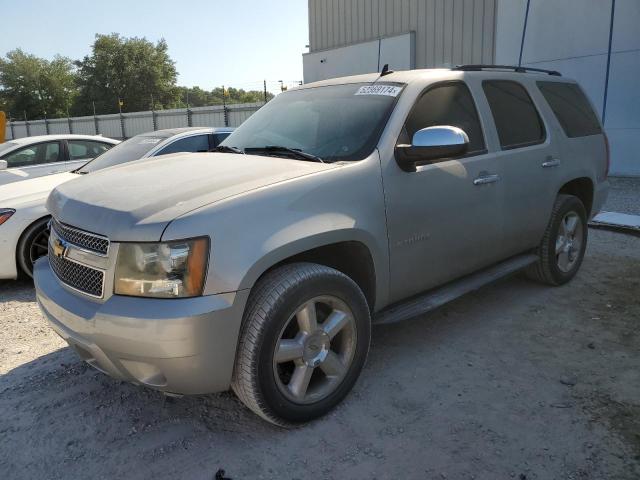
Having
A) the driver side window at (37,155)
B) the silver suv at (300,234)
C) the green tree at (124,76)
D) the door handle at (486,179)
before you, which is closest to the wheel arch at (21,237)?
the silver suv at (300,234)

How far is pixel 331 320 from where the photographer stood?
286 centimetres

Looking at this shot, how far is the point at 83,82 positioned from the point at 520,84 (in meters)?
76.7

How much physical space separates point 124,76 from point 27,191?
69.9 m

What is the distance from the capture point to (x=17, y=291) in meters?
5.30

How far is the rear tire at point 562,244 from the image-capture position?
4.55 metres

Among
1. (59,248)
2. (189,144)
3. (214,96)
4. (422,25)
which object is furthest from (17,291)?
(214,96)

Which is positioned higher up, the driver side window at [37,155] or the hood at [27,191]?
the driver side window at [37,155]

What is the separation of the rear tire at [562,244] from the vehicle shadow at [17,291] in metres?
4.57

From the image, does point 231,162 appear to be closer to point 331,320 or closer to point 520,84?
point 331,320

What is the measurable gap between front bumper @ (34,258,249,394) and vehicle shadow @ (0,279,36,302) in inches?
115

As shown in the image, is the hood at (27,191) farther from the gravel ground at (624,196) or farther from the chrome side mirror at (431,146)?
the gravel ground at (624,196)

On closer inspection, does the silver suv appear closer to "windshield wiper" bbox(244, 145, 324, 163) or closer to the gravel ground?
"windshield wiper" bbox(244, 145, 324, 163)

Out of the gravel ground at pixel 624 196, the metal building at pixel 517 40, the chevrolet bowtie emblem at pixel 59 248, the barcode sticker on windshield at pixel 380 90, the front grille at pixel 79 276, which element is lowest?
the gravel ground at pixel 624 196

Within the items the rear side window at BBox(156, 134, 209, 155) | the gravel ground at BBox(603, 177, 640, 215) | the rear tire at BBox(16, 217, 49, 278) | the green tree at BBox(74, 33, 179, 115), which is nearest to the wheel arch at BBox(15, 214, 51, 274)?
the rear tire at BBox(16, 217, 49, 278)
